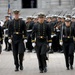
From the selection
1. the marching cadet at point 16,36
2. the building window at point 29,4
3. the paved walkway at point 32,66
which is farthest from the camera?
the building window at point 29,4

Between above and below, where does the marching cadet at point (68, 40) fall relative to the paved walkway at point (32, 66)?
above

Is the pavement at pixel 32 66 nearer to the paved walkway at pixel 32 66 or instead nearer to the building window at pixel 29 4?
the paved walkway at pixel 32 66

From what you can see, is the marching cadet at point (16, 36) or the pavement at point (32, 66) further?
the marching cadet at point (16, 36)

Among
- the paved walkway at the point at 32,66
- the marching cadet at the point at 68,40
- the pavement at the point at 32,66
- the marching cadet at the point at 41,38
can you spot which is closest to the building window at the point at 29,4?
the pavement at the point at 32,66

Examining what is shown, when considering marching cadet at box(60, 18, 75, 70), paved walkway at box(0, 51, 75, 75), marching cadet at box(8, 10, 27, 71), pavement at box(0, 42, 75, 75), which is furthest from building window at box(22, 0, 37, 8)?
marching cadet at box(8, 10, 27, 71)

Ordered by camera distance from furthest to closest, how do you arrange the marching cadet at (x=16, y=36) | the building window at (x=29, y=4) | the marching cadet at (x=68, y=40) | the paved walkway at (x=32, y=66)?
the building window at (x=29, y=4), the marching cadet at (x=68, y=40), the marching cadet at (x=16, y=36), the paved walkway at (x=32, y=66)

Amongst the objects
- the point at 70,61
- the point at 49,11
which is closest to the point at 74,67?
the point at 70,61

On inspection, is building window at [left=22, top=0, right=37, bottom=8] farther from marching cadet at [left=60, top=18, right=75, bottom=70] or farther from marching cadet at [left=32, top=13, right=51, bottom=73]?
marching cadet at [left=32, top=13, right=51, bottom=73]

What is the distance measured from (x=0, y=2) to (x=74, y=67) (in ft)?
144

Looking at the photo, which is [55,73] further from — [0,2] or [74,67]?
[0,2]

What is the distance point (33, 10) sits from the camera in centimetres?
5847

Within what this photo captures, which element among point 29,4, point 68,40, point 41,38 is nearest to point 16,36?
point 41,38

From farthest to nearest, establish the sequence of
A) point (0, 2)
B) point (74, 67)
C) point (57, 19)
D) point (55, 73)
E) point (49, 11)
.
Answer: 1. point (0, 2)
2. point (49, 11)
3. point (57, 19)
4. point (74, 67)
5. point (55, 73)

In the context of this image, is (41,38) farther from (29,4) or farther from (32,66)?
(29,4)
